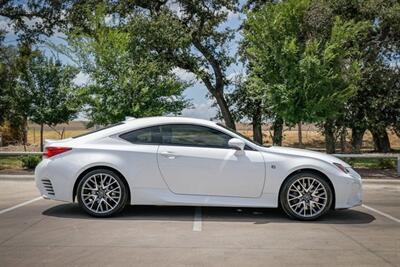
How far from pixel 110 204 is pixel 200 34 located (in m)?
17.3

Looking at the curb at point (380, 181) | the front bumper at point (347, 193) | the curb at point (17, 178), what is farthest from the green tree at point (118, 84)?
the front bumper at point (347, 193)

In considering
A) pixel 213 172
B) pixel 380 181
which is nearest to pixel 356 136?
pixel 380 181

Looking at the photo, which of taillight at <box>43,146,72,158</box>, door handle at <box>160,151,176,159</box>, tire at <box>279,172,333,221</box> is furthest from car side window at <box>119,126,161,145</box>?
tire at <box>279,172,333,221</box>

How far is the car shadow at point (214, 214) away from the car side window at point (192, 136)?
113cm

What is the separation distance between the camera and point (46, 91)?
20.1m

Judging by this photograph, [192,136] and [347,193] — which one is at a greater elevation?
[192,136]

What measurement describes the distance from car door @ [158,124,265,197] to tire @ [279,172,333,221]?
429 mm

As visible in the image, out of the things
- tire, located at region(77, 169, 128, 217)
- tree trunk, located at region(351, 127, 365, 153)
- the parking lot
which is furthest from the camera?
tree trunk, located at region(351, 127, 365, 153)

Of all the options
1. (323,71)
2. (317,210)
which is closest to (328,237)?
(317,210)

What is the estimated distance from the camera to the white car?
24.5ft

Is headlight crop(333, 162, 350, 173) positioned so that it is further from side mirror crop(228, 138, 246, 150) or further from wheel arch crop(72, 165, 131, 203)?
wheel arch crop(72, 165, 131, 203)

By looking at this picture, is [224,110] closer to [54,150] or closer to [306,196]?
[306,196]

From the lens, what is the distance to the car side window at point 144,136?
771 centimetres

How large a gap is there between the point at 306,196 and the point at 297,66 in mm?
7385
